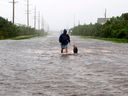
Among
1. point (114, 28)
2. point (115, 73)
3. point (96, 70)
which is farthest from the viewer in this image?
point (114, 28)

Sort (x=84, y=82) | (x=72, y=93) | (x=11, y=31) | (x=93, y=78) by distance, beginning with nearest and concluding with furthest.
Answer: (x=72, y=93), (x=84, y=82), (x=93, y=78), (x=11, y=31)

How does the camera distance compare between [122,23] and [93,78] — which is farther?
[122,23]

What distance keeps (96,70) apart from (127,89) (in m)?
5.84

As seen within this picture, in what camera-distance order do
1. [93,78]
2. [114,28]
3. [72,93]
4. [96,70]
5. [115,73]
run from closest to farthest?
[72,93], [93,78], [115,73], [96,70], [114,28]

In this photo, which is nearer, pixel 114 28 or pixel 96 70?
pixel 96 70

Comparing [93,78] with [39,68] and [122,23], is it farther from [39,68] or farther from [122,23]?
[122,23]

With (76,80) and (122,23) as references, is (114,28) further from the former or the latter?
(76,80)

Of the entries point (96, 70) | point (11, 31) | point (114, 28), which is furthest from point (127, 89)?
point (11, 31)

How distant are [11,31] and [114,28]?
66.9 feet

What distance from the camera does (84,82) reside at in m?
15.4

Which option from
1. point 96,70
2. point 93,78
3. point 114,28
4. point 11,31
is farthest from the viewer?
point 11,31

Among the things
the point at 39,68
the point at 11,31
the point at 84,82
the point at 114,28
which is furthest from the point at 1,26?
the point at 84,82

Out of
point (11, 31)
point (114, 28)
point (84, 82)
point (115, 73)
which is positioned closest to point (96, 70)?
point (115, 73)

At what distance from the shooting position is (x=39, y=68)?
795 inches
